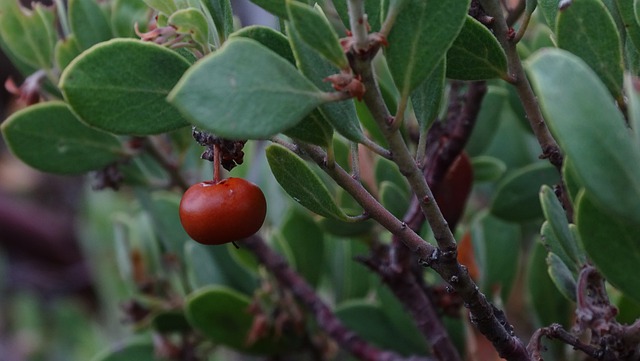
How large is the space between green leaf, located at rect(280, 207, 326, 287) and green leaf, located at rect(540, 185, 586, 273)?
0.59 meters

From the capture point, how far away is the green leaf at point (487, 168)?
1.19 meters

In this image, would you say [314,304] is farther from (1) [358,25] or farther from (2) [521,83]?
(1) [358,25]

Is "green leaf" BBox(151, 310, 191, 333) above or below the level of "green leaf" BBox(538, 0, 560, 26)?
below

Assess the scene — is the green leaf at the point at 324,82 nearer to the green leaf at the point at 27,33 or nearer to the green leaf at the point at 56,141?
the green leaf at the point at 56,141

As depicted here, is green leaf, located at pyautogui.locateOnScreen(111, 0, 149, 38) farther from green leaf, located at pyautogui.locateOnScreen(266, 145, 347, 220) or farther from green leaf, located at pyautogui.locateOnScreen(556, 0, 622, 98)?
green leaf, located at pyautogui.locateOnScreen(556, 0, 622, 98)

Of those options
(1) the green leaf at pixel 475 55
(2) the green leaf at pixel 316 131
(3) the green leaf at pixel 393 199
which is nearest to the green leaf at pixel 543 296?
Answer: (3) the green leaf at pixel 393 199

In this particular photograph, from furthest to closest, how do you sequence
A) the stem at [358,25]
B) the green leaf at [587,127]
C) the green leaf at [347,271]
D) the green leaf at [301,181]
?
1. the green leaf at [347,271]
2. the green leaf at [301,181]
3. the stem at [358,25]
4. the green leaf at [587,127]

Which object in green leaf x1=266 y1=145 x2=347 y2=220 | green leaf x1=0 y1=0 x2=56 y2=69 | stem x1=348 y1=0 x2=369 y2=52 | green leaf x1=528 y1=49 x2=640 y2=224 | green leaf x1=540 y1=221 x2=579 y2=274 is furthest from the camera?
green leaf x1=0 y1=0 x2=56 y2=69

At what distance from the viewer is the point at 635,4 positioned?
69 centimetres

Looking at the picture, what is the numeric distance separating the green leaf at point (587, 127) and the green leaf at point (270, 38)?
23 centimetres

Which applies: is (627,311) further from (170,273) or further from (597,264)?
(170,273)

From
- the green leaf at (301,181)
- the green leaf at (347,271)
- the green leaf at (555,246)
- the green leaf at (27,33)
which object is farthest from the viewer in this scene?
the green leaf at (347,271)

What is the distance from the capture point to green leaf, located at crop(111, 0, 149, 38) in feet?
3.54

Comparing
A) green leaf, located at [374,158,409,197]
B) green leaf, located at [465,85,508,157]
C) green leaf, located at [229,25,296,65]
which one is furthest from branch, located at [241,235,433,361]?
green leaf, located at [229,25,296,65]
